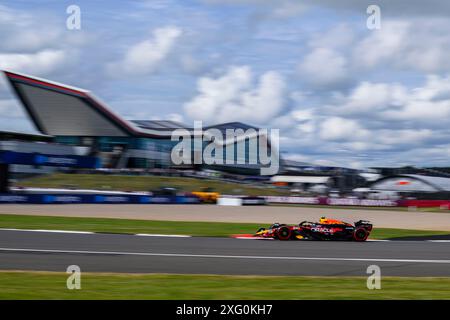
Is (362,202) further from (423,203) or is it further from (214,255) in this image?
(214,255)

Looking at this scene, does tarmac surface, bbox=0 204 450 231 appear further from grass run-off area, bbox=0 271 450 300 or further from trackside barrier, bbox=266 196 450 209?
trackside barrier, bbox=266 196 450 209

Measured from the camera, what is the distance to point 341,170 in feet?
290

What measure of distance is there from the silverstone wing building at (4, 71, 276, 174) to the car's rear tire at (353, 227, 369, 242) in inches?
2660

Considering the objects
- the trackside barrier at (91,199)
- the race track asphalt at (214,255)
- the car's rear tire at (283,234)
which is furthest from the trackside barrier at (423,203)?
the car's rear tire at (283,234)

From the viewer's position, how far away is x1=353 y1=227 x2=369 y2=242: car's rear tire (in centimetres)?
1781

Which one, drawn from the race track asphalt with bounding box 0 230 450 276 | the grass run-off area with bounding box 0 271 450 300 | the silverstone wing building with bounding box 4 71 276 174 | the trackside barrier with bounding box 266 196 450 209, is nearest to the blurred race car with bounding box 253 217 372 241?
the race track asphalt with bounding box 0 230 450 276

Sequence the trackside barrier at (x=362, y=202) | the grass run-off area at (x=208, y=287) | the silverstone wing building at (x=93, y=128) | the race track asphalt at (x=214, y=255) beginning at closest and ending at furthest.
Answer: the grass run-off area at (x=208, y=287), the race track asphalt at (x=214, y=255), the trackside barrier at (x=362, y=202), the silverstone wing building at (x=93, y=128)

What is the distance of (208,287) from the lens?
9.01m

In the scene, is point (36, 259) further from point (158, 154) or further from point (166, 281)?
point (158, 154)

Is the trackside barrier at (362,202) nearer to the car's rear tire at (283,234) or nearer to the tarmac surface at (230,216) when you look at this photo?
the tarmac surface at (230,216)

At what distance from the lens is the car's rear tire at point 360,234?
58.4ft

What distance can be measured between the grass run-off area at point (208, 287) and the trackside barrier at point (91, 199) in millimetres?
31822
